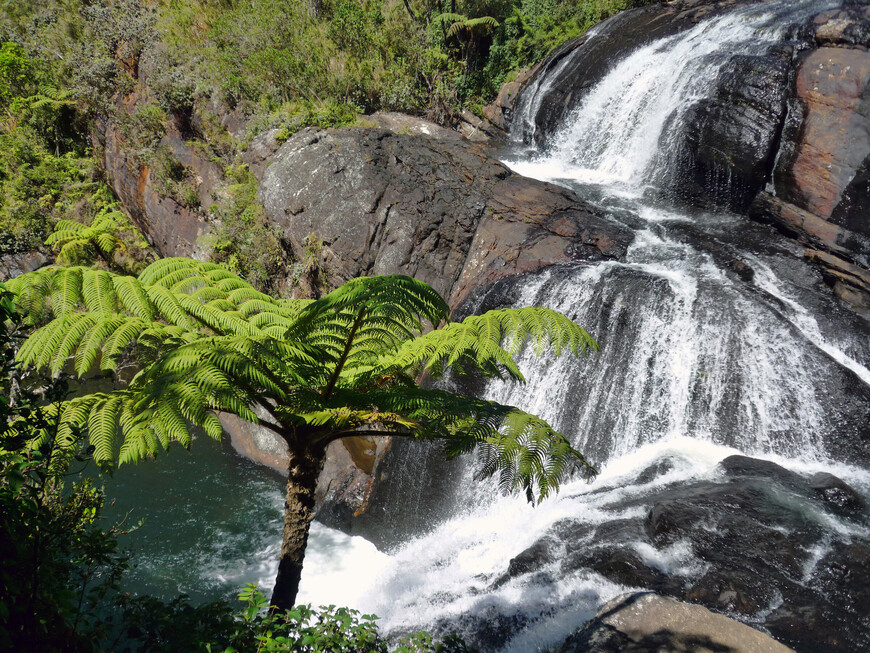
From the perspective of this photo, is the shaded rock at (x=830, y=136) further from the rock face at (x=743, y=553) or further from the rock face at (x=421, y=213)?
the rock face at (x=743, y=553)

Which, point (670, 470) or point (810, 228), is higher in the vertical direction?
point (810, 228)

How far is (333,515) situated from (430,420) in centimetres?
475

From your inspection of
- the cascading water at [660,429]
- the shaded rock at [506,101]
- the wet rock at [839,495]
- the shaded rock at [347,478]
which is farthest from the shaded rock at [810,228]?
the shaded rock at [347,478]

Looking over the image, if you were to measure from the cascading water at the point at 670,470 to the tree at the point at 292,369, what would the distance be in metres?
2.04

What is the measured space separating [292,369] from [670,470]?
4457 millimetres

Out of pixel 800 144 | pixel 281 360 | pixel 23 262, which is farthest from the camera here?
pixel 23 262

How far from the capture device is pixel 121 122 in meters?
12.3

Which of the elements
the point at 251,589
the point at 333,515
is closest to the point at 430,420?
the point at 251,589

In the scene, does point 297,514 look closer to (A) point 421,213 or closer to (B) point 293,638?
(B) point 293,638

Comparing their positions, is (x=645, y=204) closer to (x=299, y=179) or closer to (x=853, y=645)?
(x=299, y=179)

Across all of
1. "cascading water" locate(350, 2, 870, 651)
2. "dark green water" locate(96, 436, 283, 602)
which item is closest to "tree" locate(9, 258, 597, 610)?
"cascading water" locate(350, 2, 870, 651)

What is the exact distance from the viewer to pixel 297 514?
3.09m

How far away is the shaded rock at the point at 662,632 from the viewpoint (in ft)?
10.4

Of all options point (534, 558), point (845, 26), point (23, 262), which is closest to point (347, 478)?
point (534, 558)
